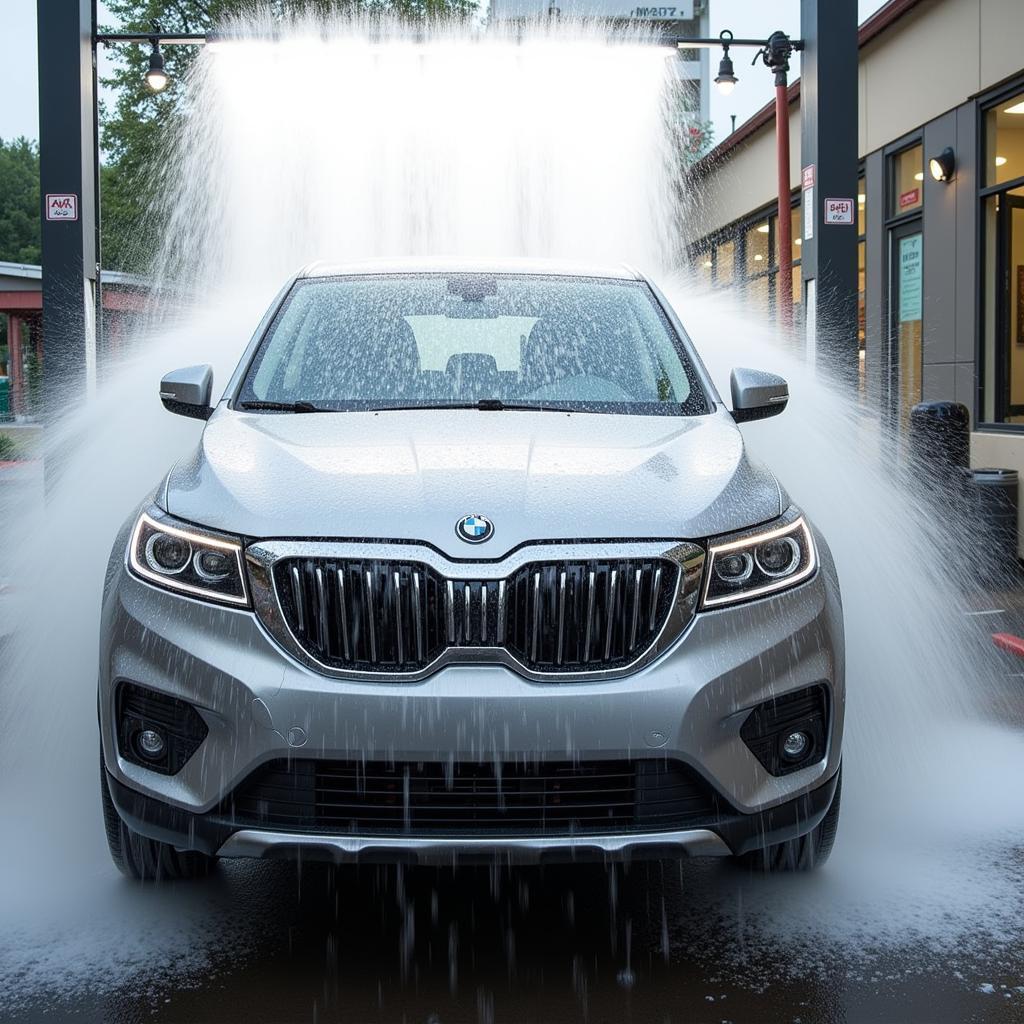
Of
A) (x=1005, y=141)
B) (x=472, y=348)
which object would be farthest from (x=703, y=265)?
(x=472, y=348)

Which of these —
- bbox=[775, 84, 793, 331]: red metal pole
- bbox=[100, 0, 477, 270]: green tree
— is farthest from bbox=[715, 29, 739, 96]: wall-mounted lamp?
bbox=[100, 0, 477, 270]: green tree

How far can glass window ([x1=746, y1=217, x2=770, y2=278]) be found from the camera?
74.2 feet

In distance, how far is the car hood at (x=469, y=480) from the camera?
3438 millimetres

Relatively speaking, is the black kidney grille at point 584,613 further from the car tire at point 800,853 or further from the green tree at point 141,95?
the green tree at point 141,95

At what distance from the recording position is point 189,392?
4.70 m

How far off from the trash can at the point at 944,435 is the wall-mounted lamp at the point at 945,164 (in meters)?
3.04

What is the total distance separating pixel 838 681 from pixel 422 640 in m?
1.05

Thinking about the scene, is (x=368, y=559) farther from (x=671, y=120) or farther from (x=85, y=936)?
(x=671, y=120)

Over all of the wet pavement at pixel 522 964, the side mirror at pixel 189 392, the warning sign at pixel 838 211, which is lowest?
the wet pavement at pixel 522 964

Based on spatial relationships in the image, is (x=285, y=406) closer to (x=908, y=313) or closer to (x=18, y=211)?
(x=908, y=313)

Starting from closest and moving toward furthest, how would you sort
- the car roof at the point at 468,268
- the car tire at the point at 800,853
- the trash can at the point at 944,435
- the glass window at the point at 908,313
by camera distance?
the car tire at the point at 800,853
the car roof at the point at 468,268
the trash can at the point at 944,435
the glass window at the point at 908,313

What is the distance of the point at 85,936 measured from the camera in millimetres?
3650

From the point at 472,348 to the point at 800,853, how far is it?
83.3 inches

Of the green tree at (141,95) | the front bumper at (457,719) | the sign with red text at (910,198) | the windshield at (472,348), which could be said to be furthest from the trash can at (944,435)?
the green tree at (141,95)
